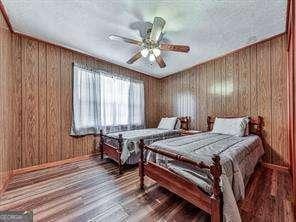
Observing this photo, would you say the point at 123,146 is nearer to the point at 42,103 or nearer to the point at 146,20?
the point at 42,103

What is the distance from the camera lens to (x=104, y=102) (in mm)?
4055

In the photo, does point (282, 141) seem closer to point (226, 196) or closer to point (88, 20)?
point (226, 196)

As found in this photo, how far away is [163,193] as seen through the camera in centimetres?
213

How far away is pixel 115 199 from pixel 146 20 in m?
2.45

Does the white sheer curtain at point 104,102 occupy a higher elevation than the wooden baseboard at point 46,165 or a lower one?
higher

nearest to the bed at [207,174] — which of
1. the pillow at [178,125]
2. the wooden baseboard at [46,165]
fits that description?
the wooden baseboard at [46,165]

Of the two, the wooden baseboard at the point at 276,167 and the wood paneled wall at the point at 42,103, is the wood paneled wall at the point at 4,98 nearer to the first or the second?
the wood paneled wall at the point at 42,103

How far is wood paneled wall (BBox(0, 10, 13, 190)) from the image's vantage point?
2172 mm

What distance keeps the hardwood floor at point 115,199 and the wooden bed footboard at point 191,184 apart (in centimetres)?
23

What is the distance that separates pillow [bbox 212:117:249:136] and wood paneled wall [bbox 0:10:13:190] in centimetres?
363

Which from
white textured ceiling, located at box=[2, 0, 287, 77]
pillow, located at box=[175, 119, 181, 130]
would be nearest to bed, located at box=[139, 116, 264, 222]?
white textured ceiling, located at box=[2, 0, 287, 77]

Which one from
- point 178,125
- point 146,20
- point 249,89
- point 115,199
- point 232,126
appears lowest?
point 115,199

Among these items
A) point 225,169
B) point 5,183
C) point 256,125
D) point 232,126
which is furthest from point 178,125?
point 5,183

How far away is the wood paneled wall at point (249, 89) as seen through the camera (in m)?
2.95
